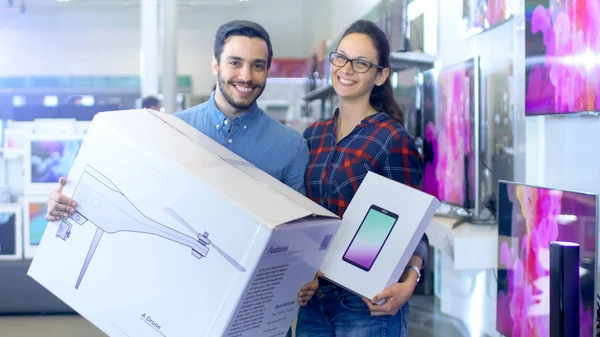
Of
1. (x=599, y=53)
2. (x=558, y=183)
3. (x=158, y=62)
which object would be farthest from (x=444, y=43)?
(x=158, y=62)

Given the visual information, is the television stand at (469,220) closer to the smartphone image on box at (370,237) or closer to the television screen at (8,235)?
the smartphone image on box at (370,237)

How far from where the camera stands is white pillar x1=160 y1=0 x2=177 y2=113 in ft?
18.1

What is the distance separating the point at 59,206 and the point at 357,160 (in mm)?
618

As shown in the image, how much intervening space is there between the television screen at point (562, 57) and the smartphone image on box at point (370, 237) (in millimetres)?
930

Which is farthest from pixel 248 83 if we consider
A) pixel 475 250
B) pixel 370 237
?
pixel 475 250

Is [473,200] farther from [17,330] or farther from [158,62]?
[158,62]

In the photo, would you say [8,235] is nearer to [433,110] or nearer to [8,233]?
[8,233]

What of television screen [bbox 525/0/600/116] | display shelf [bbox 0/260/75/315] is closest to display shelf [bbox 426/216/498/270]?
television screen [bbox 525/0/600/116]

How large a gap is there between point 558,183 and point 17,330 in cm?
298

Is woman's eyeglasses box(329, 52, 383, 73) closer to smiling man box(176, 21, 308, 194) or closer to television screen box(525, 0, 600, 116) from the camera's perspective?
smiling man box(176, 21, 308, 194)

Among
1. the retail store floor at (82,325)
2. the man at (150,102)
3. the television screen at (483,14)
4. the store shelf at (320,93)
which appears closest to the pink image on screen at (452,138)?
the television screen at (483,14)

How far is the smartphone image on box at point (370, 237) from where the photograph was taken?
55.1 inches

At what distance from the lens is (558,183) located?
8.02 feet

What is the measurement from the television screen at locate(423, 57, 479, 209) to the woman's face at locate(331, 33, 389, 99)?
4.82 feet
